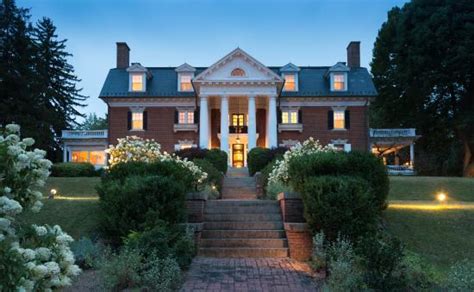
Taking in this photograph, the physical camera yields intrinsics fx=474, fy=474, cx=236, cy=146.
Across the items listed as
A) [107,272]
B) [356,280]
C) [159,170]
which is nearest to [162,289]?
[107,272]

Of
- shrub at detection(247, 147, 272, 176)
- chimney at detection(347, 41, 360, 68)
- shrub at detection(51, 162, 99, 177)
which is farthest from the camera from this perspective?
chimney at detection(347, 41, 360, 68)

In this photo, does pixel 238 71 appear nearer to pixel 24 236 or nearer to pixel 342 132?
pixel 342 132

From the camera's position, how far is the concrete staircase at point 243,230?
34.0 feet

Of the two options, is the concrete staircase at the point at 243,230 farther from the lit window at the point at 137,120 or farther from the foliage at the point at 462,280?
the lit window at the point at 137,120

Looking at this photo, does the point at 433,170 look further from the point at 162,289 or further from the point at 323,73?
the point at 162,289

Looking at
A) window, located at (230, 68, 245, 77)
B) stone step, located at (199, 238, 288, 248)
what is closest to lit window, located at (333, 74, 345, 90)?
window, located at (230, 68, 245, 77)

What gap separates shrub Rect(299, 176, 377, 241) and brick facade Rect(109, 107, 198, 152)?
27989 millimetres

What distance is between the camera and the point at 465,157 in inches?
1513

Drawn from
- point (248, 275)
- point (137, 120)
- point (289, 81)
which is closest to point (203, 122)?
point (137, 120)

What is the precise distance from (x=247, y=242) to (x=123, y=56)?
33340 mm

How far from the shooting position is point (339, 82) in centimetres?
3750

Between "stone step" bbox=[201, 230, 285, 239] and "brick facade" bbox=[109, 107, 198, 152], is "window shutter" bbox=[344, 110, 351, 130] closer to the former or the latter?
"brick facade" bbox=[109, 107, 198, 152]

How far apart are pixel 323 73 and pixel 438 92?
30.8ft

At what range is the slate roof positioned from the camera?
3697cm
